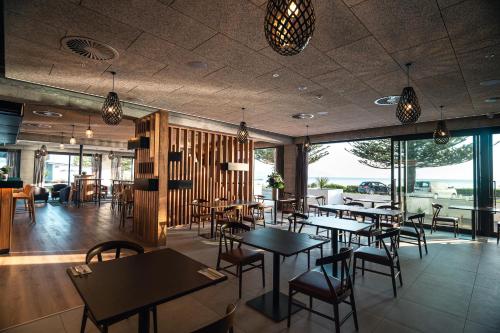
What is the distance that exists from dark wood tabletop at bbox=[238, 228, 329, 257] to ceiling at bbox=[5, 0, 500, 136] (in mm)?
2223

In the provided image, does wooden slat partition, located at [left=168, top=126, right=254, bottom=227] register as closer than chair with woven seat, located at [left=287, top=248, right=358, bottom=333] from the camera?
No

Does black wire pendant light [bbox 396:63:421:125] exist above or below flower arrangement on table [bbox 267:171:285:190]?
above

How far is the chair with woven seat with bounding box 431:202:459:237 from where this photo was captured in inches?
250

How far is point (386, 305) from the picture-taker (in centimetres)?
288

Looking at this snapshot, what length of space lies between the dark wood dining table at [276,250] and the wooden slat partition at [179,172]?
2745 millimetres

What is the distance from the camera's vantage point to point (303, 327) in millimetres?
2455

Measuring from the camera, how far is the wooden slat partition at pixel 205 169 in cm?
697

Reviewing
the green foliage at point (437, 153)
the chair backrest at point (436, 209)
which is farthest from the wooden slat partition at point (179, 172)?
the chair backrest at point (436, 209)

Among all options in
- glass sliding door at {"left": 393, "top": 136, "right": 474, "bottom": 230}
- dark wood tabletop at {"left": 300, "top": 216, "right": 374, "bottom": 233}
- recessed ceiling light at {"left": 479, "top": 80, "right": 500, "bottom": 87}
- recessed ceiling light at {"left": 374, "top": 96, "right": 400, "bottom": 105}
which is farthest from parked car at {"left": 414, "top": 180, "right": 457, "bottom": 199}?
dark wood tabletop at {"left": 300, "top": 216, "right": 374, "bottom": 233}

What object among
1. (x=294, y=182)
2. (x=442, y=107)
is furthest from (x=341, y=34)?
(x=294, y=182)

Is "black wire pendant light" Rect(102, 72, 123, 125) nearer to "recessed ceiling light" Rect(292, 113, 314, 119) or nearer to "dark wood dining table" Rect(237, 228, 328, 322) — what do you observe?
"dark wood dining table" Rect(237, 228, 328, 322)

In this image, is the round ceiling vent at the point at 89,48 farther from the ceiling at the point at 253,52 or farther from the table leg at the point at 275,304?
the table leg at the point at 275,304

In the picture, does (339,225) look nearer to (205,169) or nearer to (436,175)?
(205,169)

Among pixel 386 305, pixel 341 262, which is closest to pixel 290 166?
pixel 386 305
